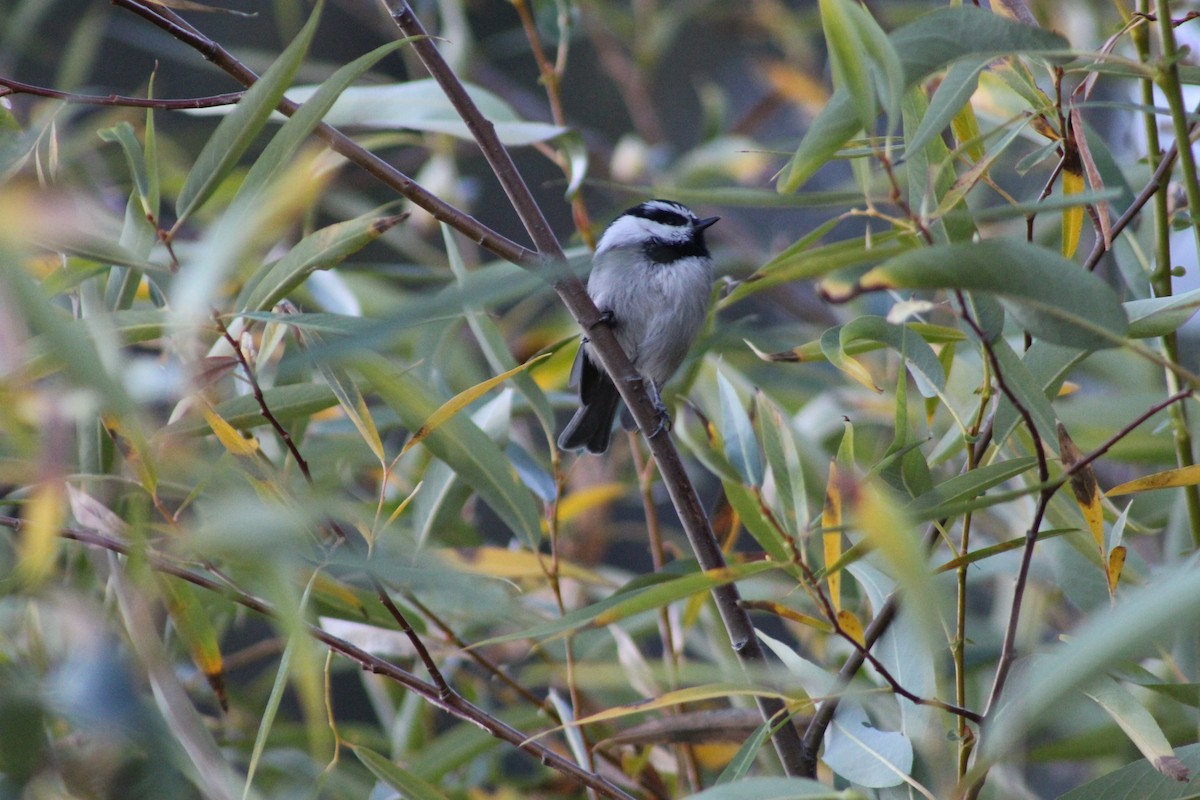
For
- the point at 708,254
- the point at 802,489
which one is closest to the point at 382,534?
the point at 802,489

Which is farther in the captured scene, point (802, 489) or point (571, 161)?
point (571, 161)

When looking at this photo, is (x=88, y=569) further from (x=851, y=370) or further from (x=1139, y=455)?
(x=1139, y=455)

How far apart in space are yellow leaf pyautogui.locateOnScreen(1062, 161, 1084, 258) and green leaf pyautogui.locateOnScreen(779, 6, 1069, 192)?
0.23 meters

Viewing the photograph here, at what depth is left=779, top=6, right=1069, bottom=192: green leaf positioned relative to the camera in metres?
0.87

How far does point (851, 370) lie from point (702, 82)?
176 inches

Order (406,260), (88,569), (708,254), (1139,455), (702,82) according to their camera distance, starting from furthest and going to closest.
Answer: (702,82)
(406,260)
(708,254)
(1139,455)
(88,569)

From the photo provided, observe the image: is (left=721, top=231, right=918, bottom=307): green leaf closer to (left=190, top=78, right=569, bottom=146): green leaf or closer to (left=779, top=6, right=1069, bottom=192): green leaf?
(left=779, top=6, right=1069, bottom=192): green leaf

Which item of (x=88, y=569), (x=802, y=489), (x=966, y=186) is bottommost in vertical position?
(x=88, y=569)

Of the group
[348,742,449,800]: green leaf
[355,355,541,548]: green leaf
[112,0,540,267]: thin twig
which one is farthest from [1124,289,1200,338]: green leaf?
[348,742,449,800]: green leaf

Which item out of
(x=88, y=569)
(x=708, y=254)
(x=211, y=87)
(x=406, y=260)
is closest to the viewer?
(x=88, y=569)

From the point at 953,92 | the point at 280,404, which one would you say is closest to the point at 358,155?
the point at 280,404

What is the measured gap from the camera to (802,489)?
112cm

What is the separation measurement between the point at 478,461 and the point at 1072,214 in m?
0.73

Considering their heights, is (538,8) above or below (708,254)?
above
